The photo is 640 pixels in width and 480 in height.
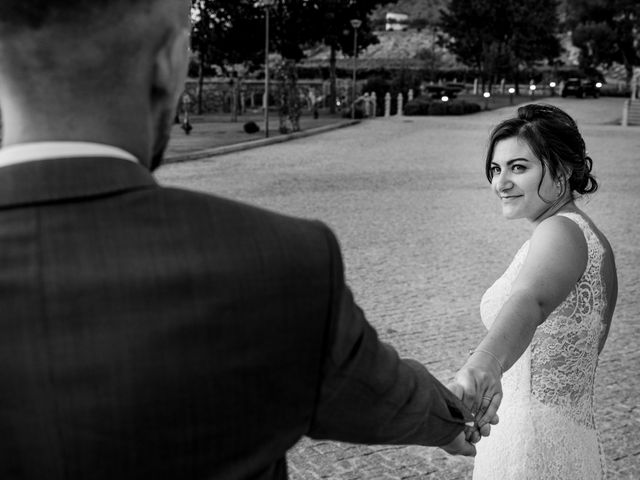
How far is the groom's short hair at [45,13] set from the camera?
101cm

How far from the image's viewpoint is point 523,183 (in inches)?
99.5

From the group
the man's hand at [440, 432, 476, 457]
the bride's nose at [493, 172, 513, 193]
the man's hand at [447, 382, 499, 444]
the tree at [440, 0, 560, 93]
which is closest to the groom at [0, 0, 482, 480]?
the man's hand at [440, 432, 476, 457]

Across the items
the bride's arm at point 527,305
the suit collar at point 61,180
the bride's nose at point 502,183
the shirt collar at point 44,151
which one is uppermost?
the shirt collar at point 44,151

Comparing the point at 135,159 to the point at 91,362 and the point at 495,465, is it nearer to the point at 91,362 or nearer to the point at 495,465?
the point at 91,362

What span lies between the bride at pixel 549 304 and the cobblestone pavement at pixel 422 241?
171cm

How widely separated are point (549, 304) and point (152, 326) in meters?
1.53

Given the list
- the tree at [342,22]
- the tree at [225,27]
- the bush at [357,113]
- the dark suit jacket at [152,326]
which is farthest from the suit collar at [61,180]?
the tree at [225,27]

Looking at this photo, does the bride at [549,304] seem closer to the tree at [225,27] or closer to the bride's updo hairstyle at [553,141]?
the bride's updo hairstyle at [553,141]

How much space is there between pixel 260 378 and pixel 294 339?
0.06 m

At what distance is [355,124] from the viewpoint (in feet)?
121

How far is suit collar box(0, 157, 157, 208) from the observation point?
3.32 ft

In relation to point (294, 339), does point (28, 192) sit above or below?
above

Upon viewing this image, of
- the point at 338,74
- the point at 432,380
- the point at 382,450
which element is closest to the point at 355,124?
the point at 382,450

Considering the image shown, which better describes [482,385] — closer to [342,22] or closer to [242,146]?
[242,146]
